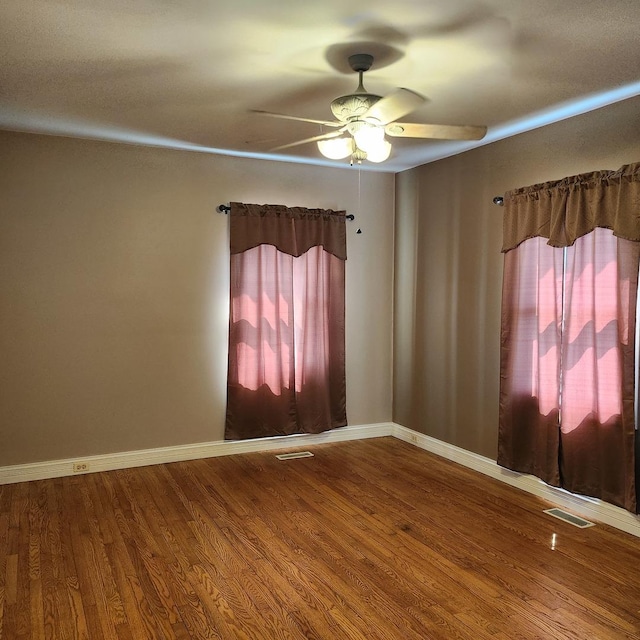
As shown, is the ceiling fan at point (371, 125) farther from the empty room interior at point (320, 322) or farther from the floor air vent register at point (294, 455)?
the floor air vent register at point (294, 455)

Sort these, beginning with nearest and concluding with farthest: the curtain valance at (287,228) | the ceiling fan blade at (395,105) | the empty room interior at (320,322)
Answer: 1. the ceiling fan blade at (395,105)
2. the empty room interior at (320,322)
3. the curtain valance at (287,228)

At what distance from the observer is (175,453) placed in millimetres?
4828

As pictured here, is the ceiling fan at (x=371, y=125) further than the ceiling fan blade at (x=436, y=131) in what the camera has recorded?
No

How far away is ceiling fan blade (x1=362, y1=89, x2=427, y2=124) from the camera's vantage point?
2.50m

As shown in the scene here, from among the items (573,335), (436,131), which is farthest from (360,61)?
(573,335)

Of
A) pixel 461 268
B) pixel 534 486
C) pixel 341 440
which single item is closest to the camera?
pixel 534 486

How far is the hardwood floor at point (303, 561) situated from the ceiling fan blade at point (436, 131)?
84.9 inches

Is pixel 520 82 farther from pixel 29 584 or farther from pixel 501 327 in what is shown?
pixel 29 584

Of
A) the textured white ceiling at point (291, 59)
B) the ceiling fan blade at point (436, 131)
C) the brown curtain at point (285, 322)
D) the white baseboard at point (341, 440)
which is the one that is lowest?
the white baseboard at point (341, 440)

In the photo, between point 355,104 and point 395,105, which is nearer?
point 395,105

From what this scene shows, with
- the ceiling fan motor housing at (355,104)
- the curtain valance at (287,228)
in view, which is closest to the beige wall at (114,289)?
the curtain valance at (287,228)

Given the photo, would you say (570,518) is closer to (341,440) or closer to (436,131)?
(341,440)

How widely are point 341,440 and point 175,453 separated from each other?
1523 millimetres

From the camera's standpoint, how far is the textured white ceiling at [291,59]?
7.79 feet
